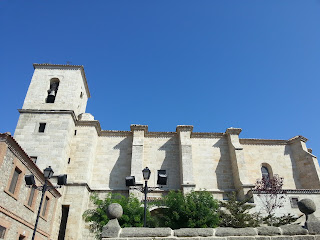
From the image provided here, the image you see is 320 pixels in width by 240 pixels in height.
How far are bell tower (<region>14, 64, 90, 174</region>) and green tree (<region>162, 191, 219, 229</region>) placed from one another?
798 cm

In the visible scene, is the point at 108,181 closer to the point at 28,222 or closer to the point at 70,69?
the point at 28,222

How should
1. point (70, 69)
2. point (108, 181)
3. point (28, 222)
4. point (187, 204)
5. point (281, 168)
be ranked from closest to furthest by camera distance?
point (28, 222) → point (187, 204) → point (108, 181) → point (281, 168) → point (70, 69)

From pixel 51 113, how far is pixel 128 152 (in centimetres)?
670

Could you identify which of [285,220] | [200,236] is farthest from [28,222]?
[285,220]

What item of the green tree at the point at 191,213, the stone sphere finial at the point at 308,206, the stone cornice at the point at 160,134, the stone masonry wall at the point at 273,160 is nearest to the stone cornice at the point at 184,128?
the stone cornice at the point at 160,134

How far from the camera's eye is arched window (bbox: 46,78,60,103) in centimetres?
2053

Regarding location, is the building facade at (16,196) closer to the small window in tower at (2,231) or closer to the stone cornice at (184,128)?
the small window in tower at (2,231)

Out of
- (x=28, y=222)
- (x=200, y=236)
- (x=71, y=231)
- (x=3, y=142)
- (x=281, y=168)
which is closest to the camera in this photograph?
(x=200, y=236)

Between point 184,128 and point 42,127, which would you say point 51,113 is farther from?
point 184,128

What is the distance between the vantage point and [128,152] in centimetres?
2027

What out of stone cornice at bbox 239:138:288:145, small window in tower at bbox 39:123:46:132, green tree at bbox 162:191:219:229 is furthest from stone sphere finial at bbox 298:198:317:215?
small window in tower at bbox 39:123:46:132

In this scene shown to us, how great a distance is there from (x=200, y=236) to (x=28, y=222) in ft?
33.4

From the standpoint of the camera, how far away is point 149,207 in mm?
16312

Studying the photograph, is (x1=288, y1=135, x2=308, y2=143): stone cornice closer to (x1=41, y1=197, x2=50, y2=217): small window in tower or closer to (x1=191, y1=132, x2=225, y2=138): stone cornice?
(x1=191, y1=132, x2=225, y2=138): stone cornice
